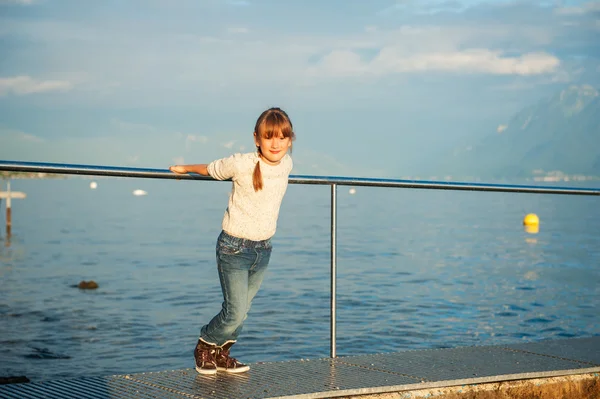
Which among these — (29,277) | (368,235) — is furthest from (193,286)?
(368,235)

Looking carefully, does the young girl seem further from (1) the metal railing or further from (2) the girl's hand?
(1) the metal railing

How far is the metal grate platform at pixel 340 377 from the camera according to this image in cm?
381

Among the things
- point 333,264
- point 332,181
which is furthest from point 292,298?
point 332,181

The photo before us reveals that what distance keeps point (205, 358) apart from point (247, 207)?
76 cm

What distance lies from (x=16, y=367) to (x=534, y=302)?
47.8 ft

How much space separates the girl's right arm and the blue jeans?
0.30 m

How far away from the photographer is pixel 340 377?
416 cm

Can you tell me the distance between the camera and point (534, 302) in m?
24.0

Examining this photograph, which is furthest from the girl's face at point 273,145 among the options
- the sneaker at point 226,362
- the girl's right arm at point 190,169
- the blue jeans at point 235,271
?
the sneaker at point 226,362

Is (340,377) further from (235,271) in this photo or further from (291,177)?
(291,177)

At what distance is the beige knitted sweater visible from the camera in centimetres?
408

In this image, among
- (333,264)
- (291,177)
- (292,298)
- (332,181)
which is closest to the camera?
(291,177)

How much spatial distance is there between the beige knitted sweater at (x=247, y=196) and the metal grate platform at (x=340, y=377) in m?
0.69

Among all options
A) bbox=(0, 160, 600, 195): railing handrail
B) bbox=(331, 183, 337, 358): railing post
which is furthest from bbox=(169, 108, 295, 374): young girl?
bbox=(331, 183, 337, 358): railing post
